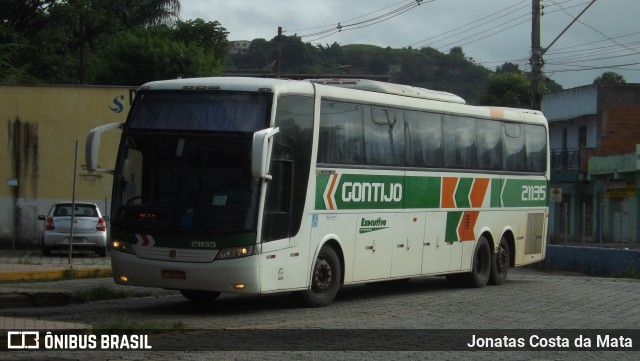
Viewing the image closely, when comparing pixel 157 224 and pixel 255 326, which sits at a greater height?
pixel 157 224

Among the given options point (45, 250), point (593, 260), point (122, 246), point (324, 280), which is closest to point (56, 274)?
point (122, 246)

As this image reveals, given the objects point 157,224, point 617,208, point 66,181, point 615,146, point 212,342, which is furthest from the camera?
point 615,146

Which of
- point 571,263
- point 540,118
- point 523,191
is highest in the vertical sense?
point 540,118

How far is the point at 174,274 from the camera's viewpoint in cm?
1356

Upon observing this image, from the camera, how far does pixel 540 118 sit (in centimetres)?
2239

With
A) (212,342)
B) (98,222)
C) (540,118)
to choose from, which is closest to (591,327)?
(212,342)

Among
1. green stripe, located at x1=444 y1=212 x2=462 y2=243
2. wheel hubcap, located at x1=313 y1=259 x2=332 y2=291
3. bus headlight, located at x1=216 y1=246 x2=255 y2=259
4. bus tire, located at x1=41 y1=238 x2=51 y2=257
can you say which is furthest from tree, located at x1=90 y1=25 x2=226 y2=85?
bus headlight, located at x1=216 y1=246 x2=255 y2=259

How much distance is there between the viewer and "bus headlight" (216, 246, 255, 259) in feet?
43.9

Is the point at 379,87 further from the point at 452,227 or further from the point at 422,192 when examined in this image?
the point at 452,227

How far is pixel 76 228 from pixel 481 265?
13.6m

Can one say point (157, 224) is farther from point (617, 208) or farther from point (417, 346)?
point (617, 208)

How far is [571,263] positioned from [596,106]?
23.1 metres

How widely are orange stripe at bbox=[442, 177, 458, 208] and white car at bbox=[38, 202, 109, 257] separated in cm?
1361

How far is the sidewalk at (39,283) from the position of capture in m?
11.1
